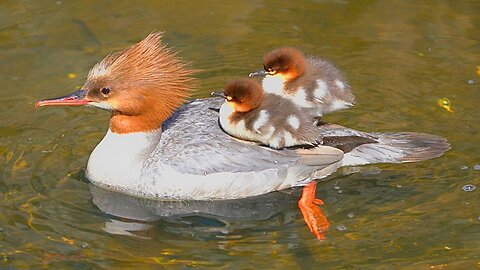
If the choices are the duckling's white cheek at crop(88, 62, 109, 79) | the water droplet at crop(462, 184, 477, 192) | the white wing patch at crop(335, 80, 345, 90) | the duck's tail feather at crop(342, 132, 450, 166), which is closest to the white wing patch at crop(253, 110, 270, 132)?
the white wing patch at crop(335, 80, 345, 90)

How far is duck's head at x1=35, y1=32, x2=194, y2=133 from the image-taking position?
6.67 meters

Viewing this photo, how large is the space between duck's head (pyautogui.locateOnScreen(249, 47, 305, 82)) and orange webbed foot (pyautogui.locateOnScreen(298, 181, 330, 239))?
2.58ft

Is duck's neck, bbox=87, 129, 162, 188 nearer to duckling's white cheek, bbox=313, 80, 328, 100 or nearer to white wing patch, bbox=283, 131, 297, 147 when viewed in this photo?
white wing patch, bbox=283, 131, 297, 147

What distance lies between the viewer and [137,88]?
6.71m

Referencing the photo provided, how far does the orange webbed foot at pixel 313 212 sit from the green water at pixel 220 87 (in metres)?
0.06

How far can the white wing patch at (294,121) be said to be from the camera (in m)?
6.69

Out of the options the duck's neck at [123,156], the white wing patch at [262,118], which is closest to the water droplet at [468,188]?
the white wing patch at [262,118]

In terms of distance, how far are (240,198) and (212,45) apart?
2.26m

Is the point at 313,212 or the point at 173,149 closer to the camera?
the point at 313,212

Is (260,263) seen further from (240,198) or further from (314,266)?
(240,198)

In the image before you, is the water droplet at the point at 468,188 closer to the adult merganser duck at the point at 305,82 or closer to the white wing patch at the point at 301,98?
the adult merganser duck at the point at 305,82

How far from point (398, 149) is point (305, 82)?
0.81 meters

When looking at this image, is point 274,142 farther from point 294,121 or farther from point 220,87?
point 220,87

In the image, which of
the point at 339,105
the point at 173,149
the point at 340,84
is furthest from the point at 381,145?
the point at 173,149
